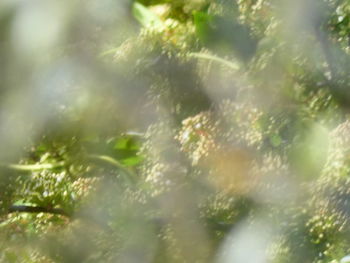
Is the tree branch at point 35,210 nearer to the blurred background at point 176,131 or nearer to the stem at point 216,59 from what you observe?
the blurred background at point 176,131

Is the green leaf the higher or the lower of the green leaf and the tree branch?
the higher

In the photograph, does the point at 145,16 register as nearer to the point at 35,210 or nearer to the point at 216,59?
the point at 216,59

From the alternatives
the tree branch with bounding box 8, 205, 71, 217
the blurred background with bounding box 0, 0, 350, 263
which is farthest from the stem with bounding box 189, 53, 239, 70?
the tree branch with bounding box 8, 205, 71, 217

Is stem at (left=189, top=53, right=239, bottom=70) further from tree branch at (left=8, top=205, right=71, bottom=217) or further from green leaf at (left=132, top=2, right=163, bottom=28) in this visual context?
tree branch at (left=8, top=205, right=71, bottom=217)

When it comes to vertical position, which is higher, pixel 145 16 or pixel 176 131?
pixel 145 16

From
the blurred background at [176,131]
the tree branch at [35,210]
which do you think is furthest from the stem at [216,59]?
the tree branch at [35,210]

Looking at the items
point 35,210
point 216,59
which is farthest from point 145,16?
point 35,210
